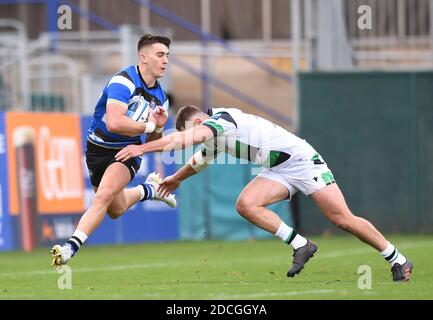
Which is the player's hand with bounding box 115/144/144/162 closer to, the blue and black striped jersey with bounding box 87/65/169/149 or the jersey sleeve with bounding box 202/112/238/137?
the blue and black striped jersey with bounding box 87/65/169/149

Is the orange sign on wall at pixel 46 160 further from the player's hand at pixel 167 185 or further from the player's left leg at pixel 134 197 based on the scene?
the player's hand at pixel 167 185

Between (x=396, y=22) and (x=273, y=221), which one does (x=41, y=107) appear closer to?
(x=396, y=22)

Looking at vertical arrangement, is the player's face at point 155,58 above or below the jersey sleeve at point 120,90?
above

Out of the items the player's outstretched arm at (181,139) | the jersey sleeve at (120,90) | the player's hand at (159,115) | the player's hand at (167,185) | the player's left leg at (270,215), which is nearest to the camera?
the player's outstretched arm at (181,139)

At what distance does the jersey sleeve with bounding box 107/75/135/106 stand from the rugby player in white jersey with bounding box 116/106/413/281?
1.96ft

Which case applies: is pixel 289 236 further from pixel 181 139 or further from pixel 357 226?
pixel 181 139

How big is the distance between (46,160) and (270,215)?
772 cm

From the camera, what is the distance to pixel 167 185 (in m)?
12.4

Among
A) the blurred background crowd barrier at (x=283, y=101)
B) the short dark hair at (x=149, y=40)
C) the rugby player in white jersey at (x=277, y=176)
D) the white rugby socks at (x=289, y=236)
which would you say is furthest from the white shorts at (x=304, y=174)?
the blurred background crowd barrier at (x=283, y=101)

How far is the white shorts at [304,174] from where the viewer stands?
1155cm

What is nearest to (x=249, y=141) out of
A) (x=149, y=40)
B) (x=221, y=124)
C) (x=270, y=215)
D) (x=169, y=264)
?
(x=221, y=124)

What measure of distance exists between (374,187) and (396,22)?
3538 millimetres
